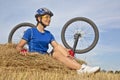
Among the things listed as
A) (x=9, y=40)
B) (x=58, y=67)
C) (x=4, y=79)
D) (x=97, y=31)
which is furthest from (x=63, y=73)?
(x=9, y=40)

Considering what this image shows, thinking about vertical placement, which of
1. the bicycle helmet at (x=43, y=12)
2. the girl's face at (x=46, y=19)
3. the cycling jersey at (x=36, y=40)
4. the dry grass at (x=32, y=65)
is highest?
the bicycle helmet at (x=43, y=12)

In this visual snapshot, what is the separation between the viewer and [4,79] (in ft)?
25.7

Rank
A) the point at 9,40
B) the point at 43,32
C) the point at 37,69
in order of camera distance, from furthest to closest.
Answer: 1. the point at 9,40
2. the point at 43,32
3. the point at 37,69

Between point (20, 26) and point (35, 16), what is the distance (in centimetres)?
253

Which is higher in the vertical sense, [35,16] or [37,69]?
[35,16]

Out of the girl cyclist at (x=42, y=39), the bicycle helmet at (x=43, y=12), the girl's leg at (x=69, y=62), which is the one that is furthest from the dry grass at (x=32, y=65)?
the bicycle helmet at (x=43, y=12)

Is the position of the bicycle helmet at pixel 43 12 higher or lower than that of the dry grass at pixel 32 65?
higher

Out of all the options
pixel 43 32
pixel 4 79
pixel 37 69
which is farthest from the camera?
pixel 43 32

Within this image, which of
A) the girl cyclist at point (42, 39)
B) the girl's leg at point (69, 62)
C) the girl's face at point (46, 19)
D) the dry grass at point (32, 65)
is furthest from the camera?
the girl's face at point (46, 19)

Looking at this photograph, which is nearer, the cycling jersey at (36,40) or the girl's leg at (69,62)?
the girl's leg at (69,62)

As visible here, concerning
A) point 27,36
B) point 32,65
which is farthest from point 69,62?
point 27,36

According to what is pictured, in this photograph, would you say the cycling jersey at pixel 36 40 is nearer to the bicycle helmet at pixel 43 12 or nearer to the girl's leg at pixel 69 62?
the bicycle helmet at pixel 43 12

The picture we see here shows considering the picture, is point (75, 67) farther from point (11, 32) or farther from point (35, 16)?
point (11, 32)

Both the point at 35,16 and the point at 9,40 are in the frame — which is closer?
the point at 35,16
